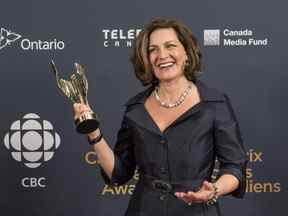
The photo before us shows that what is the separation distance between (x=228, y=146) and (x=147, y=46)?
1.18ft

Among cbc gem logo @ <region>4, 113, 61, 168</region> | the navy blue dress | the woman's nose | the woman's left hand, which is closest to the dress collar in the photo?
the navy blue dress

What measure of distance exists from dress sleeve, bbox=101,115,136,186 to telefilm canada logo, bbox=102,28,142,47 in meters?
0.85

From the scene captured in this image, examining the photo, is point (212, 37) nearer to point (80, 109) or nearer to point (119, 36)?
point (119, 36)

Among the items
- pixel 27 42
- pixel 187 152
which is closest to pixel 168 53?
pixel 187 152

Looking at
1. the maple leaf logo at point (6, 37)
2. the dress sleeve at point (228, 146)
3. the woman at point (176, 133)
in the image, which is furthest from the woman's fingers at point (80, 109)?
the maple leaf logo at point (6, 37)

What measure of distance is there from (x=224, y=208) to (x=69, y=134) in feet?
2.68

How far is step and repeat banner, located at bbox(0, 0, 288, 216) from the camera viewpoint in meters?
2.18

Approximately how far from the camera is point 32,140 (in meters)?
2.31

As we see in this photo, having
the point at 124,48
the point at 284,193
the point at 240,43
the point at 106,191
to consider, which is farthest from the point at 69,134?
the point at 284,193

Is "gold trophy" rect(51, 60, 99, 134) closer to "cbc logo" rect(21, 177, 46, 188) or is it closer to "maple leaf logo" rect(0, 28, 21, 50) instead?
"maple leaf logo" rect(0, 28, 21, 50)

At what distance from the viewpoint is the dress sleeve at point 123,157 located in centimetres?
144

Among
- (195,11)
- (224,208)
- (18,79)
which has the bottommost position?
(224,208)

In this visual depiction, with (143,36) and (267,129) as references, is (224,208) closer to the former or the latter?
(267,129)

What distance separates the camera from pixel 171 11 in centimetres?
219
